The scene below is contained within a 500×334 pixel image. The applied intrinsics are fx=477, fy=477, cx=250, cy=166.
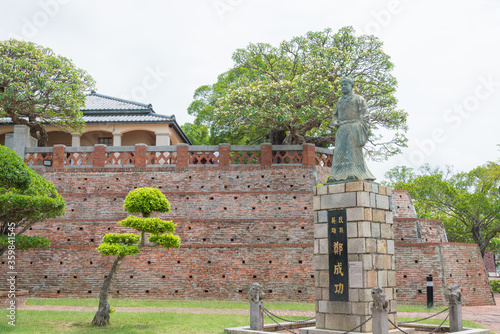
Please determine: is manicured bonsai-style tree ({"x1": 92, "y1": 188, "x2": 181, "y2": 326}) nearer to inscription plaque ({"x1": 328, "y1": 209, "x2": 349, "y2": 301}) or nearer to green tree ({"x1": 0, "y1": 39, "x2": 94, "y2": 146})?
inscription plaque ({"x1": 328, "y1": 209, "x2": 349, "y2": 301})

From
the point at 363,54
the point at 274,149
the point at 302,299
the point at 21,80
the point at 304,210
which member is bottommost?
the point at 302,299

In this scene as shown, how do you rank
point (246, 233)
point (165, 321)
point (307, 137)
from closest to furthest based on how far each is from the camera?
point (165, 321) → point (246, 233) → point (307, 137)

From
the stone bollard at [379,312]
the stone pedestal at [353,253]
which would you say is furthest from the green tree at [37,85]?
the stone bollard at [379,312]

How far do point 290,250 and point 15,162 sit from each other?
9.60 m

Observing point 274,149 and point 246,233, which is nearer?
point 246,233

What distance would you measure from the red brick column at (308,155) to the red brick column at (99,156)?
8.81m

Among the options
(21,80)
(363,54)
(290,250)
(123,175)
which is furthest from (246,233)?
(21,80)

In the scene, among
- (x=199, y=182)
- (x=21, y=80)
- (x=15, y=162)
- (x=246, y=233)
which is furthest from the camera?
(x=21, y=80)

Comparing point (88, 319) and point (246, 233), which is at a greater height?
point (246, 233)

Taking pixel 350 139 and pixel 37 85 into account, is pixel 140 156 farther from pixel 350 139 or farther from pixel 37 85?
pixel 350 139

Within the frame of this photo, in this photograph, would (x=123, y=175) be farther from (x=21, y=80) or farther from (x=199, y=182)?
(x=21, y=80)

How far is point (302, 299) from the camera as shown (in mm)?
16781

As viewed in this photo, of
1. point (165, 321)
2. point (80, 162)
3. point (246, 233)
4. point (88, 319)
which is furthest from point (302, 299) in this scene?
point (80, 162)

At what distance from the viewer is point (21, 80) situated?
22031mm
